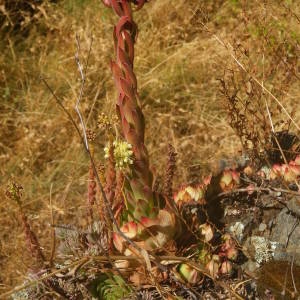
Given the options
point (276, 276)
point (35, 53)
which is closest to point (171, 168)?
point (276, 276)

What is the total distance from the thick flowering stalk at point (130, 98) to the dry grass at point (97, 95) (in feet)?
3.81

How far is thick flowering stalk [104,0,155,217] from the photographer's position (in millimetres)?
1305

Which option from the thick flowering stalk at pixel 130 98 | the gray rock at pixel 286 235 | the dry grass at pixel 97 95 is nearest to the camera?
the thick flowering stalk at pixel 130 98

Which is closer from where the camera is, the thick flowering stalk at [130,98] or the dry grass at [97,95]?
the thick flowering stalk at [130,98]

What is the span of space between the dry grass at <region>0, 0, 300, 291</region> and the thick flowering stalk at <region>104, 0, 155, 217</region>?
116cm

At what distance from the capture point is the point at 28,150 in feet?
9.78

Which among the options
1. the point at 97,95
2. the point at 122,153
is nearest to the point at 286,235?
the point at 122,153

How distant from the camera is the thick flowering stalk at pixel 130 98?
1.30 m

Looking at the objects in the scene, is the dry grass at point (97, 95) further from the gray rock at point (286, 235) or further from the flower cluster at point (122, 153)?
the flower cluster at point (122, 153)

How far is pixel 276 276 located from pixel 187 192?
1.53 feet

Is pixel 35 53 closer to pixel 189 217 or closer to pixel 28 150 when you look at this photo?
pixel 28 150

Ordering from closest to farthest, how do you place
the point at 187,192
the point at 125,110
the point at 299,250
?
1. the point at 125,110
2. the point at 299,250
3. the point at 187,192

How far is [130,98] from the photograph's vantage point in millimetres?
1314

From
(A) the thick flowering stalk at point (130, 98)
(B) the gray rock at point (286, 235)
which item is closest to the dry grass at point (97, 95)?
(B) the gray rock at point (286, 235)
